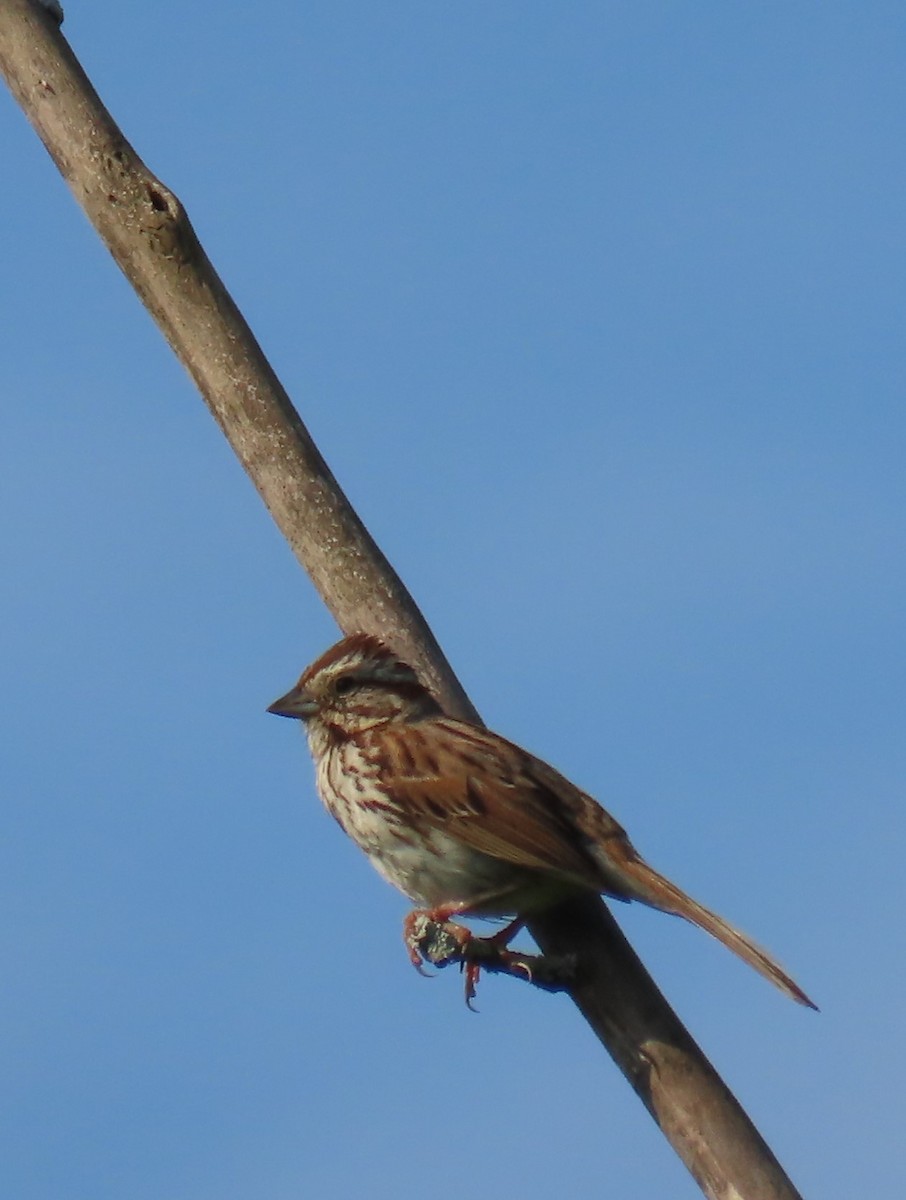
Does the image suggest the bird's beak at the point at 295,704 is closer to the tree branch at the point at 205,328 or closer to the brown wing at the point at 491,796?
the brown wing at the point at 491,796

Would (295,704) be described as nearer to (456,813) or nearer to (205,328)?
(456,813)

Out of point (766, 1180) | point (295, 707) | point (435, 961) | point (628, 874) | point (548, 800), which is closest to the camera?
point (766, 1180)

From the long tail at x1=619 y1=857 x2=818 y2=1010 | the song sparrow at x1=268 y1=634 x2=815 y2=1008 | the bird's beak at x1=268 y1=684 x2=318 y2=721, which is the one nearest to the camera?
the long tail at x1=619 y1=857 x2=818 y2=1010

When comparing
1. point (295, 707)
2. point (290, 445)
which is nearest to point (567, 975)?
point (290, 445)

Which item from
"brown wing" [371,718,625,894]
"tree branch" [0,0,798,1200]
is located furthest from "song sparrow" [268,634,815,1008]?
"tree branch" [0,0,798,1200]

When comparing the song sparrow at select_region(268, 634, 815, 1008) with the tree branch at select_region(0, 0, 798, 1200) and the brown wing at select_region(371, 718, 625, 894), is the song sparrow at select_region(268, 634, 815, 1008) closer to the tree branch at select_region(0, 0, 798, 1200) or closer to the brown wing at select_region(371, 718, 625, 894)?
the brown wing at select_region(371, 718, 625, 894)

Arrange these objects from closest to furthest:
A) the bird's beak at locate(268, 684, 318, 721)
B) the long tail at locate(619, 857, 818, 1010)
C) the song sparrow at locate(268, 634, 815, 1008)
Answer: the long tail at locate(619, 857, 818, 1010), the song sparrow at locate(268, 634, 815, 1008), the bird's beak at locate(268, 684, 318, 721)

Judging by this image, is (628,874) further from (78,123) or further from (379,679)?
(78,123)

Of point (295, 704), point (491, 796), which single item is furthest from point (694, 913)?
point (295, 704)
